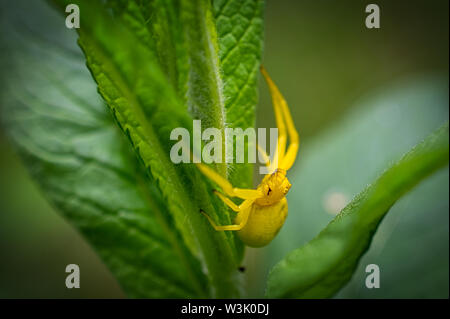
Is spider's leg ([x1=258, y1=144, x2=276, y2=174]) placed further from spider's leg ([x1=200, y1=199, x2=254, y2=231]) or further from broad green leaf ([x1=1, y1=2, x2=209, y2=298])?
broad green leaf ([x1=1, y1=2, x2=209, y2=298])

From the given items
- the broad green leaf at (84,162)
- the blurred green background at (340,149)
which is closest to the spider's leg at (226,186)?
the broad green leaf at (84,162)

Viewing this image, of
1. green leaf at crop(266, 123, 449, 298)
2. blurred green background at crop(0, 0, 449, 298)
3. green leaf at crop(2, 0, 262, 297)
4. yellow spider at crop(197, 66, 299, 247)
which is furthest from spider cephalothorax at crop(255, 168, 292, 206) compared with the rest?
blurred green background at crop(0, 0, 449, 298)

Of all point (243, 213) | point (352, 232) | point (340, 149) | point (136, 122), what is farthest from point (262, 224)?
point (340, 149)

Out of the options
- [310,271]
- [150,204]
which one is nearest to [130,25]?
[150,204]

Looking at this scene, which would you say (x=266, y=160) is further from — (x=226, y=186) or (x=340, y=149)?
(x=340, y=149)

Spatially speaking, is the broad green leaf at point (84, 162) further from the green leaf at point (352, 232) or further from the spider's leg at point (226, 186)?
the green leaf at point (352, 232)

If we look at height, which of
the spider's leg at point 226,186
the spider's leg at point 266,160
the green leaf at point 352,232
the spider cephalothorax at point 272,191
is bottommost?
the green leaf at point 352,232
